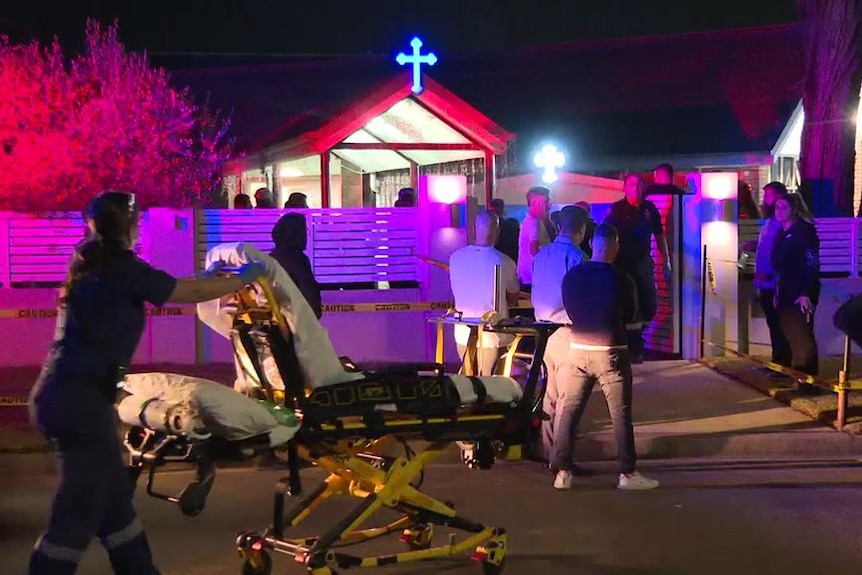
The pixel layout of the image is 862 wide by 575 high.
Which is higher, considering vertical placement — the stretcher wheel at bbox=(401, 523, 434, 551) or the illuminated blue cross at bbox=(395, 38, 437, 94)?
the illuminated blue cross at bbox=(395, 38, 437, 94)

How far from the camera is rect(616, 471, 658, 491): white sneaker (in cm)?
755

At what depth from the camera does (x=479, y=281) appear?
7.93 meters

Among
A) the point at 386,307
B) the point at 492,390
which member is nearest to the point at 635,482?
the point at 492,390

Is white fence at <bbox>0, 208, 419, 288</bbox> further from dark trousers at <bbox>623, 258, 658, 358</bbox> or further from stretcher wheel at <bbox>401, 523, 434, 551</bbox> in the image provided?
stretcher wheel at <bbox>401, 523, 434, 551</bbox>

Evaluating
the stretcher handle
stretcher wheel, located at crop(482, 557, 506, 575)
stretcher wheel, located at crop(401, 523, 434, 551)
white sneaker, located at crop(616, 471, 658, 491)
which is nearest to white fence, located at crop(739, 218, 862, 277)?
white sneaker, located at crop(616, 471, 658, 491)

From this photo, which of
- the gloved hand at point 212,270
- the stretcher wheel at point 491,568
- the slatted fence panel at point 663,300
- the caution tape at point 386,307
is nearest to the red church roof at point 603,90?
the caution tape at point 386,307

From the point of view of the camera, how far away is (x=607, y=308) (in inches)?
284

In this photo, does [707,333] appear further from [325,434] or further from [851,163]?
[325,434]

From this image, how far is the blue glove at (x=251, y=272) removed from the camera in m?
4.68

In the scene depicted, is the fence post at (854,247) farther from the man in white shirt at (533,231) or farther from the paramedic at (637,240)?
the man in white shirt at (533,231)

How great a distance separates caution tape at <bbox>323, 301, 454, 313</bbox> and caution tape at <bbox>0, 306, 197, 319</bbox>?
1.50 meters

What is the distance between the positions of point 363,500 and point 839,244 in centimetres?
889

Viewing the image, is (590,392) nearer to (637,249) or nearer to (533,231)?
(637,249)

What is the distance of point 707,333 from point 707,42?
1565cm
